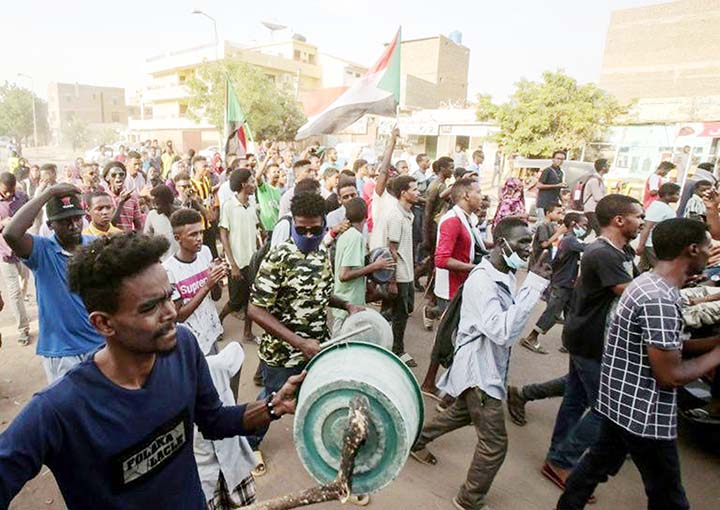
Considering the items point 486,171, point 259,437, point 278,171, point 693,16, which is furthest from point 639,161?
point 259,437

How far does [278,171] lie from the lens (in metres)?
7.84

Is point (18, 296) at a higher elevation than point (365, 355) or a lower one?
lower

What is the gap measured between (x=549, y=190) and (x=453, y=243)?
6433 mm

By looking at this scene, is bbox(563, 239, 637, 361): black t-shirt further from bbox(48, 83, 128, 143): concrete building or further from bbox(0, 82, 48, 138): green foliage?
bbox(48, 83, 128, 143): concrete building

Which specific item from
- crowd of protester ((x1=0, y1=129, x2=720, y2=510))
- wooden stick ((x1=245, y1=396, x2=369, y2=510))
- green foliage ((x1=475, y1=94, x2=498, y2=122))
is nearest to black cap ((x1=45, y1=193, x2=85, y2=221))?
crowd of protester ((x1=0, y1=129, x2=720, y2=510))

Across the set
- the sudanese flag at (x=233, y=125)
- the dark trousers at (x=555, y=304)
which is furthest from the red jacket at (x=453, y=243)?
the sudanese flag at (x=233, y=125)

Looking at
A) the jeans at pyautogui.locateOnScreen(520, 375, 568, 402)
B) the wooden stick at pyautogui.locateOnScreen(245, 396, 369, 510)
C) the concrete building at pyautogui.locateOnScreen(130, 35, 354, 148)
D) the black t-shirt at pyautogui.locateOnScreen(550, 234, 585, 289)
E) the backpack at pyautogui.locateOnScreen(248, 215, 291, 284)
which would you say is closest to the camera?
the wooden stick at pyautogui.locateOnScreen(245, 396, 369, 510)

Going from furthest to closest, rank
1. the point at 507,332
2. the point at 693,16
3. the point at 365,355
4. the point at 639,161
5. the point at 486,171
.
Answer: the point at 693,16, the point at 486,171, the point at 639,161, the point at 507,332, the point at 365,355

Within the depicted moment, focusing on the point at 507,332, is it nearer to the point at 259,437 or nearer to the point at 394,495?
the point at 394,495

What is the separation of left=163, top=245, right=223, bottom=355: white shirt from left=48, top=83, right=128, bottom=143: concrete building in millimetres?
82600

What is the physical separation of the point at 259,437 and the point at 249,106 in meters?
32.0

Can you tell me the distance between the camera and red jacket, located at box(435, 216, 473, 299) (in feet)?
14.9

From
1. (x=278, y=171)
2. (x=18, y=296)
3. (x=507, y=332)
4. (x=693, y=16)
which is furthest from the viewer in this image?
(x=693, y=16)

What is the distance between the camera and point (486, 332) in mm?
3025
